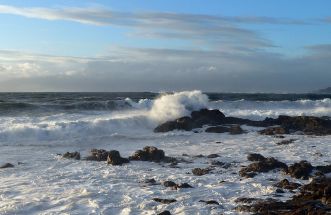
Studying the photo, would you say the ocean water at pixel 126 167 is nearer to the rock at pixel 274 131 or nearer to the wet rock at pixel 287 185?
the wet rock at pixel 287 185

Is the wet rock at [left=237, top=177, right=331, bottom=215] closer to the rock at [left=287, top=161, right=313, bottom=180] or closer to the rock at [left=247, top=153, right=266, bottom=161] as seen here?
the rock at [left=287, top=161, right=313, bottom=180]

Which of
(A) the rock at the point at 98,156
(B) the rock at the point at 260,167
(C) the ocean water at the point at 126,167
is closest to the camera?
(C) the ocean water at the point at 126,167

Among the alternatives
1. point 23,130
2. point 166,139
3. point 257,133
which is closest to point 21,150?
point 23,130

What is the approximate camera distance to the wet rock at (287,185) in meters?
9.77

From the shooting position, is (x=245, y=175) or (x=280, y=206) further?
(x=245, y=175)

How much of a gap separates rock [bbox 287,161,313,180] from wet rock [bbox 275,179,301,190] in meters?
0.97

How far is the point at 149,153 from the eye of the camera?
13.7 meters

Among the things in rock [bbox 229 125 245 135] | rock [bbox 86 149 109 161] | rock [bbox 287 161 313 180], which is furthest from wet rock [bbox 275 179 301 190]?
rock [bbox 229 125 245 135]

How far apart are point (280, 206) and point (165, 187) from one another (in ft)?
8.61

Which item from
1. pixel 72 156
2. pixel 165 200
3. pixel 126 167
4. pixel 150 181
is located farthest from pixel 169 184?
pixel 72 156

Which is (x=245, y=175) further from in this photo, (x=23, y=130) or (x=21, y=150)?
(x=23, y=130)

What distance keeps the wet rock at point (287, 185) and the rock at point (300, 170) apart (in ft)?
3.17

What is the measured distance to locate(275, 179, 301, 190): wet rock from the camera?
32.0 feet

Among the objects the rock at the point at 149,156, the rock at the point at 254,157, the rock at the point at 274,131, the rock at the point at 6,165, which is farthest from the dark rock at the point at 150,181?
the rock at the point at 274,131
